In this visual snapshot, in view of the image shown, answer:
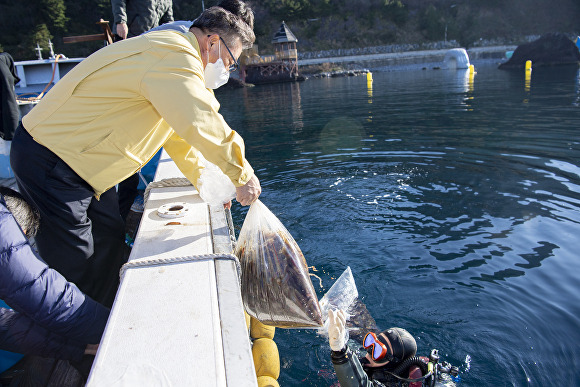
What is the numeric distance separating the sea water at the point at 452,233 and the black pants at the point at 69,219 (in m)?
1.42

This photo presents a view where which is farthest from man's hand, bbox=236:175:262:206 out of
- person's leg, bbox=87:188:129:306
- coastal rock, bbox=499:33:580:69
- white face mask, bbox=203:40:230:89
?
coastal rock, bbox=499:33:580:69

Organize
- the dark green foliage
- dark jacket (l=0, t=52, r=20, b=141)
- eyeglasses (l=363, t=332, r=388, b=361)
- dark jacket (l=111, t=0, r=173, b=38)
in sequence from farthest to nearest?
the dark green foliage → dark jacket (l=0, t=52, r=20, b=141) → dark jacket (l=111, t=0, r=173, b=38) → eyeglasses (l=363, t=332, r=388, b=361)

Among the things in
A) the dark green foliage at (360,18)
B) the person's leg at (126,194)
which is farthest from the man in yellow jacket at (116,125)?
the dark green foliage at (360,18)

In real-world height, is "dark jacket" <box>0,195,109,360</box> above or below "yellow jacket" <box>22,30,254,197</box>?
below

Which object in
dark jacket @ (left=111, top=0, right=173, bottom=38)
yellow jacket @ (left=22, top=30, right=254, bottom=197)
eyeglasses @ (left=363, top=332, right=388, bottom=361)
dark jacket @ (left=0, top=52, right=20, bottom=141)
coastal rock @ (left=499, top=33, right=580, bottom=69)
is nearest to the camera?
yellow jacket @ (left=22, top=30, right=254, bottom=197)

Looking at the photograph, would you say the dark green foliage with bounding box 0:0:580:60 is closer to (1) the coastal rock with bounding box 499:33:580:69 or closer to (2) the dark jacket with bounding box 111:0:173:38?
(1) the coastal rock with bounding box 499:33:580:69

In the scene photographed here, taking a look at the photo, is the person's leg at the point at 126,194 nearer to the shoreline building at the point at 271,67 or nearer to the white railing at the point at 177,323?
the white railing at the point at 177,323

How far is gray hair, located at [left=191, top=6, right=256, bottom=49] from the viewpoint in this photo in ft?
6.96

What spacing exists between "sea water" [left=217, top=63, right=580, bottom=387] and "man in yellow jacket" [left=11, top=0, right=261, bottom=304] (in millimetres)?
1708

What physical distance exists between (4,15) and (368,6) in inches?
1826

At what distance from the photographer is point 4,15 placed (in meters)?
41.1

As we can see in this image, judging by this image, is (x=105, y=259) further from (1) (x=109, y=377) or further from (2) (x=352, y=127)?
(2) (x=352, y=127)

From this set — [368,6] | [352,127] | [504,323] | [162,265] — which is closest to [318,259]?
[504,323]

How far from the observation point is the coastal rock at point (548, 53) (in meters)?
32.0
